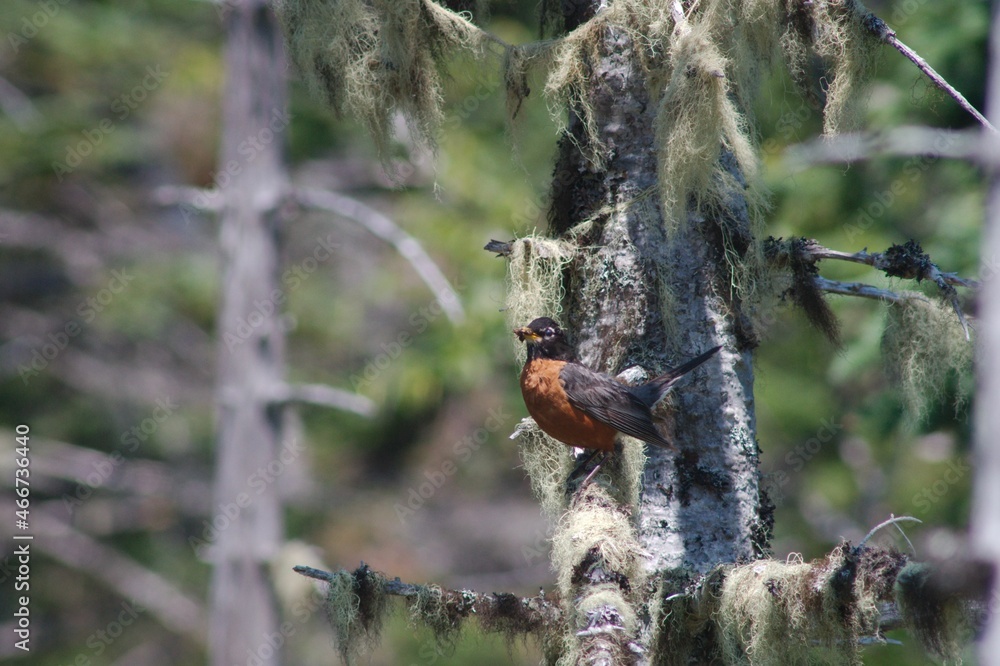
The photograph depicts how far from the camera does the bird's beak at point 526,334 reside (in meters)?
3.53

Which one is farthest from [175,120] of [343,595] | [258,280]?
[343,595]

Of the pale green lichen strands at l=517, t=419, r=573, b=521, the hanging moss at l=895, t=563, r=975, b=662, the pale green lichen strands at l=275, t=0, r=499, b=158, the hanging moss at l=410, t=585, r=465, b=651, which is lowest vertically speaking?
the hanging moss at l=895, t=563, r=975, b=662

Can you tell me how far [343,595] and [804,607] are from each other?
4.85ft

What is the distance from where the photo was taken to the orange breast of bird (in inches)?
138

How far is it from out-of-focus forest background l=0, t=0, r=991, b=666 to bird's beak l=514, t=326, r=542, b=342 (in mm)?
3951

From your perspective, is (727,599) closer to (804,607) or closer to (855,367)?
(804,607)

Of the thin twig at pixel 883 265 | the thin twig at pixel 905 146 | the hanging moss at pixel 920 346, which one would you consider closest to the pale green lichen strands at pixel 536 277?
the thin twig at pixel 883 265

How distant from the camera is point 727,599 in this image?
9.01 ft

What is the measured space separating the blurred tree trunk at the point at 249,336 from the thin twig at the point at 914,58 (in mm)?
4663

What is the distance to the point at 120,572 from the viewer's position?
10.2 m
